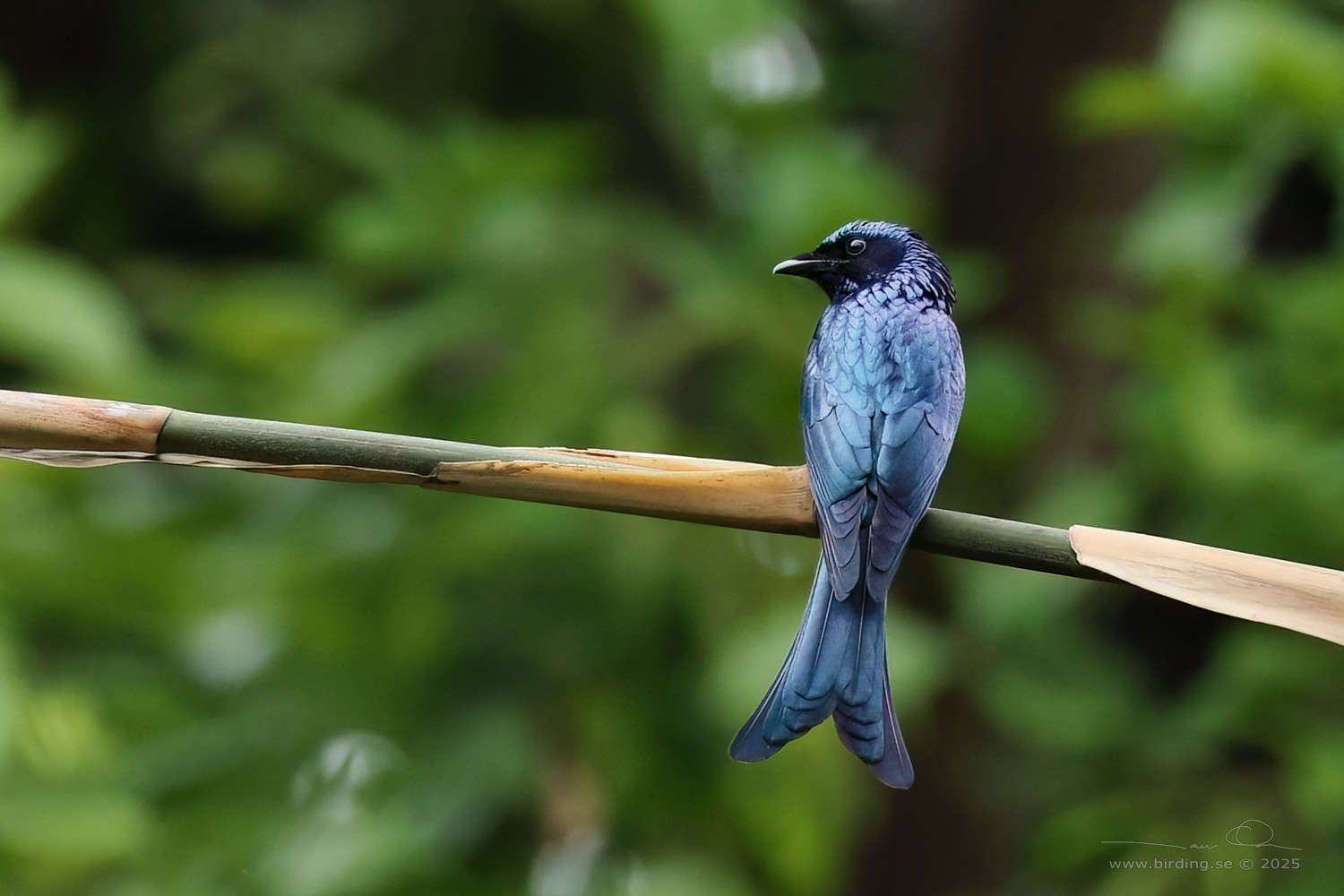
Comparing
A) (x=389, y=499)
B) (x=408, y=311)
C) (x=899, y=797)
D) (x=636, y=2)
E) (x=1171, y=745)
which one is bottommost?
(x=1171, y=745)

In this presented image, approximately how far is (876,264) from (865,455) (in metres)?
0.76

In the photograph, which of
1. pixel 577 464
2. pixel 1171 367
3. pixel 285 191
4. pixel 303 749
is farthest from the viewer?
pixel 285 191

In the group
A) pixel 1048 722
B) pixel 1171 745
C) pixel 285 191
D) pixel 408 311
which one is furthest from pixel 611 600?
pixel 285 191

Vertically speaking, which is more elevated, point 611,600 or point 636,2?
point 636,2

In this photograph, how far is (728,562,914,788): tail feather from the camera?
1.67 m

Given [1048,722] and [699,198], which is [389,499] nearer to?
[699,198]

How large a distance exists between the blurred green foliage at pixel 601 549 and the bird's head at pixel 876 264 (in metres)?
0.94

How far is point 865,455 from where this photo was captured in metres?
2.21

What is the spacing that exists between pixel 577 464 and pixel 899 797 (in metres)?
3.91

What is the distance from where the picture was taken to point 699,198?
5070 millimetres

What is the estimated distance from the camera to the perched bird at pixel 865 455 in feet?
5.93

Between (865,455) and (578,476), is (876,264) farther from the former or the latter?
(578,476)

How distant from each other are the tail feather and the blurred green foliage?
4.46 feet
